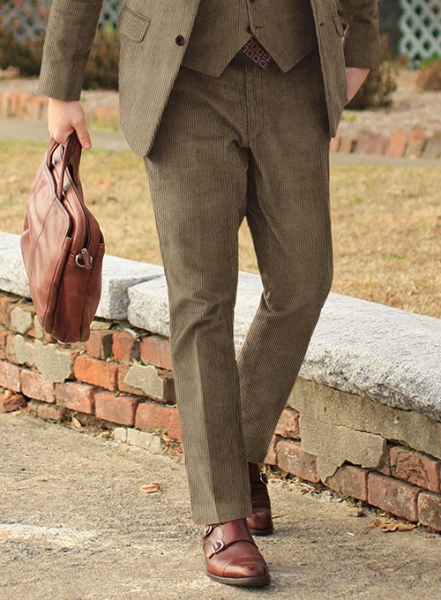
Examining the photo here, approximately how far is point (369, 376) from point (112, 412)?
115 centimetres

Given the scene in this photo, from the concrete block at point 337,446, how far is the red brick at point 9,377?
1.34 m

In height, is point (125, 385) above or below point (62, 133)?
below

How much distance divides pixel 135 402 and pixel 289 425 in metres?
0.66

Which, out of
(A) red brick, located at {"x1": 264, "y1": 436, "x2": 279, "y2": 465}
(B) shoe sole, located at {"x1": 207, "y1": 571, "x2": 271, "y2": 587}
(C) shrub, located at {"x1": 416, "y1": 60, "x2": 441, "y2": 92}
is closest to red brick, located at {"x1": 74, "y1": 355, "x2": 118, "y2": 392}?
(A) red brick, located at {"x1": 264, "y1": 436, "x2": 279, "y2": 465}

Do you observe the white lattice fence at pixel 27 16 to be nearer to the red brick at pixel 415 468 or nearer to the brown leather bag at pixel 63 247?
the brown leather bag at pixel 63 247

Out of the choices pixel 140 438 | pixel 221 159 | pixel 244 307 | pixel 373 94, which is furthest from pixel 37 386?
pixel 373 94

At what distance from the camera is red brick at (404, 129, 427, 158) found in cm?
707

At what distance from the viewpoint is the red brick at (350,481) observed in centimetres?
287

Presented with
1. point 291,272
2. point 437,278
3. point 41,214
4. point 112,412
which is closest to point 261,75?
point 291,272

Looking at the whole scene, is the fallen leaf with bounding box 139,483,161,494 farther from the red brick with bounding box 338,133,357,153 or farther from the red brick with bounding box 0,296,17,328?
the red brick with bounding box 338,133,357,153

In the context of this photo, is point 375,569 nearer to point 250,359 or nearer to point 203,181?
point 250,359

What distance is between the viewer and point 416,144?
7.09 meters

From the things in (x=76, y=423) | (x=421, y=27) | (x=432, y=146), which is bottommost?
(x=76, y=423)

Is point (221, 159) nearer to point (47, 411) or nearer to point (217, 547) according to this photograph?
point (217, 547)
